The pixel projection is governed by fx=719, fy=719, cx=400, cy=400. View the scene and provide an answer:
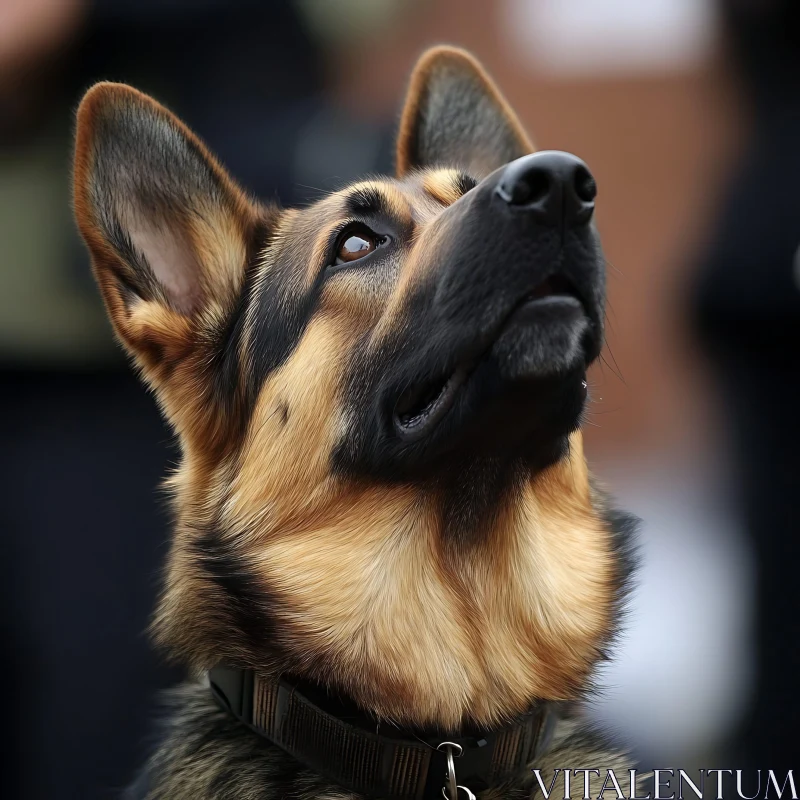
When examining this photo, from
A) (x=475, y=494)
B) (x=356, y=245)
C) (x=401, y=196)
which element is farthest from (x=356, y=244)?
(x=475, y=494)

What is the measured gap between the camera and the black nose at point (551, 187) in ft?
3.80

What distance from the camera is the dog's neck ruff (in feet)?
4.26

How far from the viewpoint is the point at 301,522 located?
57.6 inches

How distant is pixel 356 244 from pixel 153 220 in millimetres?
475

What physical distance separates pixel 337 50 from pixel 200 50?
1.33 feet

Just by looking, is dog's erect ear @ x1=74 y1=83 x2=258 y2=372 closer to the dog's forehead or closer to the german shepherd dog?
the german shepherd dog

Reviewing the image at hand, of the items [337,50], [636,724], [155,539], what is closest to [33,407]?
[155,539]

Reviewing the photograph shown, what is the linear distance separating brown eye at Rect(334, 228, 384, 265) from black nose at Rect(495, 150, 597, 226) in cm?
41

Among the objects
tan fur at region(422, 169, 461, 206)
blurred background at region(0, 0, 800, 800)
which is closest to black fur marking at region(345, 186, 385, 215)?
tan fur at region(422, 169, 461, 206)

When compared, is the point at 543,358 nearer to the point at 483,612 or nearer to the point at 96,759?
the point at 483,612

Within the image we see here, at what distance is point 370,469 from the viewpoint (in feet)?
4.61

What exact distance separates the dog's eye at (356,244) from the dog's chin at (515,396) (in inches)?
14.5

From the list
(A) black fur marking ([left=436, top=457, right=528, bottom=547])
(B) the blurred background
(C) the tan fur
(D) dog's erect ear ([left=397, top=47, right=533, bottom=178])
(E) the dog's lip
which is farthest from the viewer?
(B) the blurred background

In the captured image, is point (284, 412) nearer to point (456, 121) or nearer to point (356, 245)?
point (356, 245)
